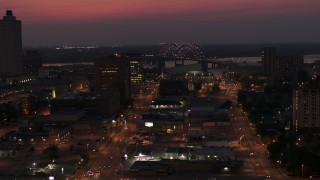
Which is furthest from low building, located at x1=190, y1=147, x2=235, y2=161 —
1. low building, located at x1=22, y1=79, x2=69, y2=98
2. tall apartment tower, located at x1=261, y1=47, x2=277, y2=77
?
tall apartment tower, located at x1=261, y1=47, x2=277, y2=77

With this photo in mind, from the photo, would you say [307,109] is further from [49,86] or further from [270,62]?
[270,62]

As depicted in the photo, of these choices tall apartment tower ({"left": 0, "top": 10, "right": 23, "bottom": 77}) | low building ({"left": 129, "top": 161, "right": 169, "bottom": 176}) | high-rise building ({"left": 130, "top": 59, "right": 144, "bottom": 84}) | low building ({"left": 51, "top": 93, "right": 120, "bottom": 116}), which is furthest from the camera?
tall apartment tower ({"left": 0, "top": 10, "right": 23, "bottom": 77})

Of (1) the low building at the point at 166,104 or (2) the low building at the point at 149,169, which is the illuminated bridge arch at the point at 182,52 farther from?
(2) the low building at the point at 149,169

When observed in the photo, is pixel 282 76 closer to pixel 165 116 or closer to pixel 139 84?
pixel 139 84

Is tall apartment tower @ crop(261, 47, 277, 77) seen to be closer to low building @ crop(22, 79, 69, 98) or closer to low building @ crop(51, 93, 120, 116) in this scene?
low building @ crop(22, 79, 69, 98)

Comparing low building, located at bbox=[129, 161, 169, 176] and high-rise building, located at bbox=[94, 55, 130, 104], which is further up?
high-rise building, located at bbox=[94, 55, 130, 104]

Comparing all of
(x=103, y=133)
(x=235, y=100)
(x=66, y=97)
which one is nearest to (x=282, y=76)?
(x=235, y=100)

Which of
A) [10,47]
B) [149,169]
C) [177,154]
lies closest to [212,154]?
[177,154]
